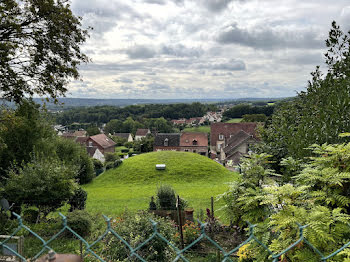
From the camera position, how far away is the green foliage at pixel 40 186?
10391 mm

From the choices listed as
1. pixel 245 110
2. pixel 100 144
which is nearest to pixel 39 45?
pixel 100 144

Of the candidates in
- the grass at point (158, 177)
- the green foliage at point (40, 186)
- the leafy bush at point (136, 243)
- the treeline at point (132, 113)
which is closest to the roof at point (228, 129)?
the grass at point (158, 177)

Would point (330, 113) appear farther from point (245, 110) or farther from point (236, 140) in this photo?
point (245, 110)

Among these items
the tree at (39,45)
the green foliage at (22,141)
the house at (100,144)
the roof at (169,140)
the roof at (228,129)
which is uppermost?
the tree at (39,45)

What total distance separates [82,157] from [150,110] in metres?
114

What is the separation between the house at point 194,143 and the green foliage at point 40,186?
39290 mm

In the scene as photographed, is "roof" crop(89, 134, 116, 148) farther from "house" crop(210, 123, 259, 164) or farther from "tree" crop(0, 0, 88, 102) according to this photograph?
"tree" crop(0, 0, 88, 102)

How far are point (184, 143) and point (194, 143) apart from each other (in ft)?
6.49

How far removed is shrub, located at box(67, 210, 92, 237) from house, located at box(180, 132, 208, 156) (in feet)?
131

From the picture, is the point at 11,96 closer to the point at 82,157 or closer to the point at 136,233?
the point at 136,233

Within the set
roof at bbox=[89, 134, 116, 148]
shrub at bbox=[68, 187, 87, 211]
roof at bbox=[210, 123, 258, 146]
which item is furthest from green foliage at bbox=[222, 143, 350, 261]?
roof at bbox=[89, 134, 116, 148]

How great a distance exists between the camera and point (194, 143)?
164 ft

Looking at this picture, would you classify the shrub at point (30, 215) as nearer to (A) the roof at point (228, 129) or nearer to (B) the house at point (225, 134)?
(B) the house at point (225, 134)

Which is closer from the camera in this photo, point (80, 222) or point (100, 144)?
point (80, 222)
